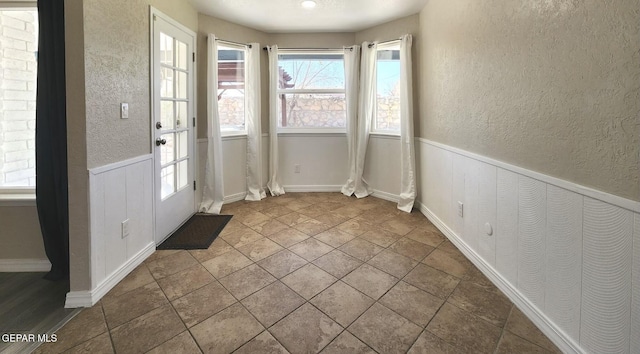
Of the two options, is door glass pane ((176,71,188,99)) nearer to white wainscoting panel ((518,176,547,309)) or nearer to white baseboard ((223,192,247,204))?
white baseboard ((223,192,247,204))

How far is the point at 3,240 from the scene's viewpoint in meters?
2.14

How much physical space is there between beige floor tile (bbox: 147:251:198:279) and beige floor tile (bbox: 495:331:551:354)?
1990 millimetres

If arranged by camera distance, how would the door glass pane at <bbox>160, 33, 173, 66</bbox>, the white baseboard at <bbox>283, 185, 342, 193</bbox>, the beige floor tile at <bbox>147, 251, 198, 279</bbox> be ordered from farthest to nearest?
the white baseboard at <bbox>283, 185, 342, 193</bbox> → the door glass pane at <bbox>160, 33, 173, 66</bbox> → the beige floor tile at <bbox>147, 251, 198, 279</bbox>

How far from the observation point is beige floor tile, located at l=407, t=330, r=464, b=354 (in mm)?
1456

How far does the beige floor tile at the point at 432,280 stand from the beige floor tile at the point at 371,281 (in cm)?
13

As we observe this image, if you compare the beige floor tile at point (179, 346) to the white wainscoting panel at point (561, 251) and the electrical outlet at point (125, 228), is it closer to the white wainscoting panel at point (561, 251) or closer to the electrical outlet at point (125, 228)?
the electrical outlet at point (125, 228)

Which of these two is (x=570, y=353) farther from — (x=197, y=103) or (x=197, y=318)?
(x=197, y=103)

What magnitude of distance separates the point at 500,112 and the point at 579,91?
62 cm

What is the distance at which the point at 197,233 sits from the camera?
2957 millimetres

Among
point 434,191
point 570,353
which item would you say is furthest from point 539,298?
point 434,191

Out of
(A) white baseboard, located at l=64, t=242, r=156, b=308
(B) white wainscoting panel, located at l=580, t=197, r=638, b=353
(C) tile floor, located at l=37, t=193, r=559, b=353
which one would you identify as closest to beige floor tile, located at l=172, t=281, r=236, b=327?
(C) tile floor, located at l=37, t=193, r=559, b=353

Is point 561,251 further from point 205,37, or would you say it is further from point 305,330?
point 205,37

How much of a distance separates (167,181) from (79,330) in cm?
151

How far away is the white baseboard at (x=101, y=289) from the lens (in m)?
1.79
